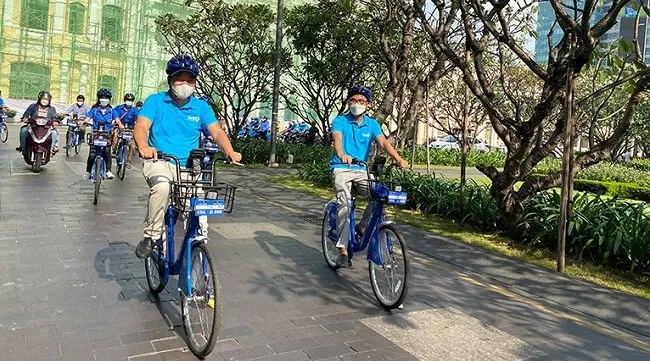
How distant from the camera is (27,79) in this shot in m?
32.2

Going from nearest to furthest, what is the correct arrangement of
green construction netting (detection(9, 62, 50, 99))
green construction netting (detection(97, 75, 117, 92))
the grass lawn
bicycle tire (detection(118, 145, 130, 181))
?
the grass lawn < bicycle tire (detection(118, 145, 130, 181)) < green construction netting (detection(9, 62, 50, 99)) < green construction netting (detection(97, 75, 117, 92))

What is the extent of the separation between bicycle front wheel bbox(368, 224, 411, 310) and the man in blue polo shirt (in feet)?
1.57

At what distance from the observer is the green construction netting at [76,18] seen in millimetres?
33312

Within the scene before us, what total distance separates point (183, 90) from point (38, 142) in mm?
8602

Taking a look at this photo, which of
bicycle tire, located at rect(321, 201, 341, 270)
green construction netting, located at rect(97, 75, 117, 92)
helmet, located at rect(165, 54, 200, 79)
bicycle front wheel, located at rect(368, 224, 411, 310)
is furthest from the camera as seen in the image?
green construction netting, located at rect(97, 75, 117, 92)

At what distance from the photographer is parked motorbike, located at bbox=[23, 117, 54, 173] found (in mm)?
11508

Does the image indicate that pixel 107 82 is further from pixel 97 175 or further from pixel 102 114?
pixel 97 175

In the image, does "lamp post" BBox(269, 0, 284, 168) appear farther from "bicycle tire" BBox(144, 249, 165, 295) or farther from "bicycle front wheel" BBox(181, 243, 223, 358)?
"bicycle front wheel" BBox(181, 243, 223, 358)

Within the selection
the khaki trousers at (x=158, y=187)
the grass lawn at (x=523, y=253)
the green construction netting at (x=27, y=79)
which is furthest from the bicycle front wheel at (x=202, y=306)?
the green construction netting at (x=27, y=79)

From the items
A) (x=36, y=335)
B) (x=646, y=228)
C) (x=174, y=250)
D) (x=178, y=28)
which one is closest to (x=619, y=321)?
(x=646, y=228)

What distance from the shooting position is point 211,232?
7465 mm

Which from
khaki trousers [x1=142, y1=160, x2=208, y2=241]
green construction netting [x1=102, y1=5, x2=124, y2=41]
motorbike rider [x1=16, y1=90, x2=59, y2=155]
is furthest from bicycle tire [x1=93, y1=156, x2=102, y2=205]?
green construction netting [x1=102, y1=5, x2=124, y2=41]

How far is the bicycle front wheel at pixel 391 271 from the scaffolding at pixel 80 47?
29.5m

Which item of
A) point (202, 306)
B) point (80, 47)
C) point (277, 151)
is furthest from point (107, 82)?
point (202, 306)
